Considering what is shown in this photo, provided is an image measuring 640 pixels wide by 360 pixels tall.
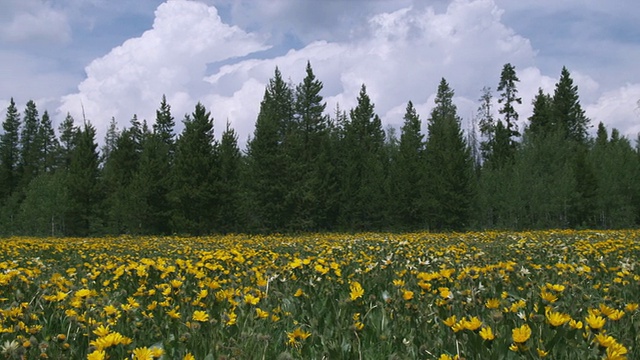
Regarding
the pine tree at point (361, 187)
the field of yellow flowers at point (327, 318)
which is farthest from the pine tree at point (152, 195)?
the field of yellow flowers at point (327, 318)

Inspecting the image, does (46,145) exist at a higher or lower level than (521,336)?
higher

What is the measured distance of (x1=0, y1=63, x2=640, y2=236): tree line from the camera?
33.2 m

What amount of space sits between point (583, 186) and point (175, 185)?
30692 mm

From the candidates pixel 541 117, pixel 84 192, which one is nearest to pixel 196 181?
pixel 84 192

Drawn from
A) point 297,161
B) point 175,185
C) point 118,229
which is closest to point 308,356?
point 175,185

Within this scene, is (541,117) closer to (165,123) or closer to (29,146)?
(165,123)

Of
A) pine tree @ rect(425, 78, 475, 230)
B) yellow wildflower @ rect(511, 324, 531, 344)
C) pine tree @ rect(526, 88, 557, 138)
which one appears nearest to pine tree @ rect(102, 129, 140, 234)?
pine tree @ rect(425, 78, 475, 230)

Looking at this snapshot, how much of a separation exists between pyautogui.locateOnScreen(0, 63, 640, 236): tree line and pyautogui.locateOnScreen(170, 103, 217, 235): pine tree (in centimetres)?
7

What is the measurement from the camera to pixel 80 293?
10.2ft

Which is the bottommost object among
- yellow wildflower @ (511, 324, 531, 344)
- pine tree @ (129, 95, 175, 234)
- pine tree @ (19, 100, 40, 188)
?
yellow wildflower @ (511, 324, 531, 344)

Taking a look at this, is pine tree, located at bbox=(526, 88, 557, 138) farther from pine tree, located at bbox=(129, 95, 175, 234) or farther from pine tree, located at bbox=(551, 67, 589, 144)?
pine tree, located at bbox=(129, 95, 175, 234)

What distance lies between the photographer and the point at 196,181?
31625 mm

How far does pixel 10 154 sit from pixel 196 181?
4156cm

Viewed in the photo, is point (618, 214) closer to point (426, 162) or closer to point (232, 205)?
point (426, 162)
